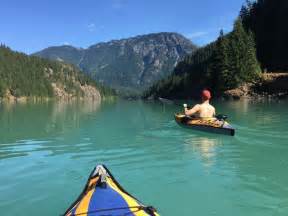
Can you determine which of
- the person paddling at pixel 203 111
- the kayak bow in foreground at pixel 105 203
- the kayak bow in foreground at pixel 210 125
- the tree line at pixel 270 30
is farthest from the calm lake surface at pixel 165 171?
the tree line at pixel 270 30

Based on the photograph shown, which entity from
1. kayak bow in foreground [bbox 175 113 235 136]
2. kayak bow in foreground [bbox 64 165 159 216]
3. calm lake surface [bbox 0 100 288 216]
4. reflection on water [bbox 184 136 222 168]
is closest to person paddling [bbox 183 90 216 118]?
kayak bow in foreground [bbox 175 113 235 136]

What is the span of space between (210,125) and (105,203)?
17.5m

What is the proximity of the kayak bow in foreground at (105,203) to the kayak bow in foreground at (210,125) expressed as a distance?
15.5 m

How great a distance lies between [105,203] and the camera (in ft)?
29.5

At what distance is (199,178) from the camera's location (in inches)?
Result: 571

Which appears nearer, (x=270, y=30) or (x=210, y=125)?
(x=210, y=125)

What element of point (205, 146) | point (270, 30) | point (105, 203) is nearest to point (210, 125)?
point (205, 146)

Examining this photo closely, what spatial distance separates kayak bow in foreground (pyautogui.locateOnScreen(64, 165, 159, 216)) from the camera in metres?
8.52

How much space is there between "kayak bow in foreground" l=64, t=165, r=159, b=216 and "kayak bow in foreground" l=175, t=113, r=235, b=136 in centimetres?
1546

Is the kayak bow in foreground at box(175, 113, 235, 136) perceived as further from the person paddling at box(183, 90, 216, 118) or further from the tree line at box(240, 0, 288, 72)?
the tree line at box(240, 0, 288, 72)

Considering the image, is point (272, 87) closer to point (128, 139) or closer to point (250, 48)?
point (250, 48)

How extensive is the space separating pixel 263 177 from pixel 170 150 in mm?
6998

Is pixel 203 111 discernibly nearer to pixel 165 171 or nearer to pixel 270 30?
pixel 165 171

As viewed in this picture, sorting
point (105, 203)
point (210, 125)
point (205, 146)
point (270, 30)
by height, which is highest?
point (270, 30)
